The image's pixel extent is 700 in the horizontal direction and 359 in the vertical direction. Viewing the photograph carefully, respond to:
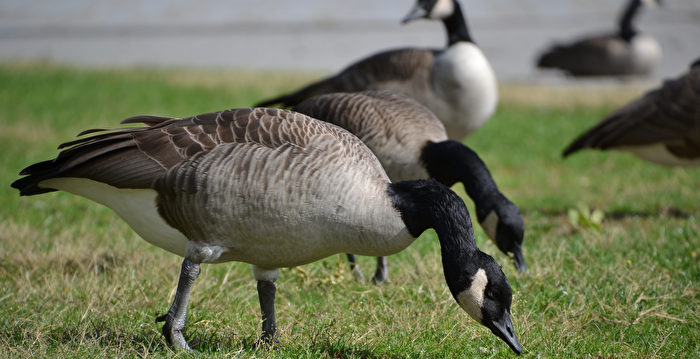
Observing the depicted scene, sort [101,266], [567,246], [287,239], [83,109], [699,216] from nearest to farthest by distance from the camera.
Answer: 1. [287,239]
2. [101,266]
3. [567,246]
4. [699,216]
5. [83,109]

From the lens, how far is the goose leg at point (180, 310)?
392 cm

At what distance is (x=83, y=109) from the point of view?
1213 cm

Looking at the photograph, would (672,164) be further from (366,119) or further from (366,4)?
(366,4)

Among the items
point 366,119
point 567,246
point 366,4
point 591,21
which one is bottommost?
point 591,21

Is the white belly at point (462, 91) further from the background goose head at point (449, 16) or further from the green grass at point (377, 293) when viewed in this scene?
the green grass at point (377, 293)

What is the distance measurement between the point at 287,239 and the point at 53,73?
12787mm

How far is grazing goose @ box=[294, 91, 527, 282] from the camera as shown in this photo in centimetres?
530

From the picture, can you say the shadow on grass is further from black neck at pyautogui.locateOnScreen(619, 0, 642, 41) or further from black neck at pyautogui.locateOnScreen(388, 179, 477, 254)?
black neck at pyautogui.locateOnScreen(619, 0, 642, 41)

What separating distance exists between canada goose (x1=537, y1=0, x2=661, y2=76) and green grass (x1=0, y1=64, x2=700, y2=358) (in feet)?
24.4

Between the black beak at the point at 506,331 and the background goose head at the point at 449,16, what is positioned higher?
the background goose head at the point at 449,16

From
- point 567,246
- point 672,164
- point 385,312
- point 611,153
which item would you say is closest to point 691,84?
point 672,164

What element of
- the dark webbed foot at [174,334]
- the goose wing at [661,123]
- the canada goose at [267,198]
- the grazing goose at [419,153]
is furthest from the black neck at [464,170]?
the goose wing at [661,123]

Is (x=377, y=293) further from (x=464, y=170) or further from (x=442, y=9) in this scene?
(x=442, y=9)

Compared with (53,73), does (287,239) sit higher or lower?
higher
